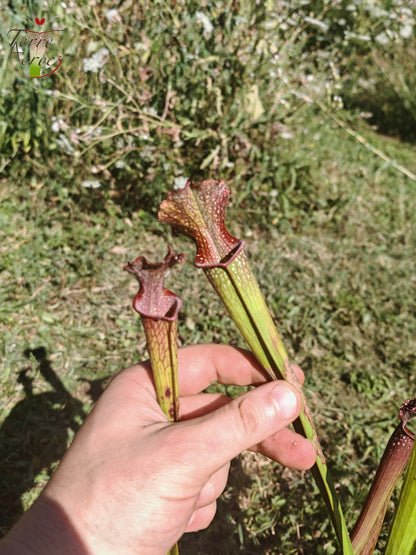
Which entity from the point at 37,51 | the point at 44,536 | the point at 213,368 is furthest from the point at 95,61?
the point at 44,536

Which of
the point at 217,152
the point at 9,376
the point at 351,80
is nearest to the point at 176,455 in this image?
the point at 9,376

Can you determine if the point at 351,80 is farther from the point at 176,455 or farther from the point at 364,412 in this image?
the point at 176,455

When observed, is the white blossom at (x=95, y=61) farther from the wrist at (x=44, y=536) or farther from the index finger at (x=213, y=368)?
the wrist at (x=44, y=536)

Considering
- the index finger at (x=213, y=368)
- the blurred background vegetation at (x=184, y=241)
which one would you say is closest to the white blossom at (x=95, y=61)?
the blurred background vegetation at (x=184, y=241)

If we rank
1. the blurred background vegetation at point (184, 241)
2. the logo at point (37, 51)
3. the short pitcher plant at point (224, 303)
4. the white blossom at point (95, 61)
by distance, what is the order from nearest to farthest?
the short pitcher plant at point (224, 303) → the blurred background vegetation at point (184, 241) → the white blossom at point (95, 61) → the logo at point (37, 51)

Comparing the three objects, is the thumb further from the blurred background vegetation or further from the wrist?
the blurred background vegetation

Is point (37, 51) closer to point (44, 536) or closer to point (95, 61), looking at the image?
point (95, 61)

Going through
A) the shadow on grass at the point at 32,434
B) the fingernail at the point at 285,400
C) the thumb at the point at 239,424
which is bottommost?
the shadow on grass at the point at 32,434
